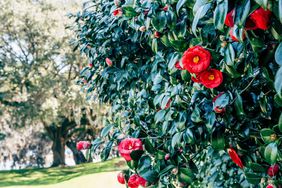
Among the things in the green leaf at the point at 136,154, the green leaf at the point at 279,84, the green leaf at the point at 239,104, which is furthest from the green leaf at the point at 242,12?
the green leaf at the point at 136,154

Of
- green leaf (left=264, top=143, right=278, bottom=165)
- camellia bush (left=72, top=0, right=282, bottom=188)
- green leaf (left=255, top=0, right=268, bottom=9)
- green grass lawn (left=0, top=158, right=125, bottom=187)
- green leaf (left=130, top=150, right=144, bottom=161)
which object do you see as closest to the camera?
green leaf (left=255, top=0, right=268, bottom=9)

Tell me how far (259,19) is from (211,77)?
336 millimetres

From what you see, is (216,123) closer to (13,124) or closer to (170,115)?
(170,115)

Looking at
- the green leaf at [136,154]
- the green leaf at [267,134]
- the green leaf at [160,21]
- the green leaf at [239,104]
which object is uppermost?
the green leaf at [160,21]

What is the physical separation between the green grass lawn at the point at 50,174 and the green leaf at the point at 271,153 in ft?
42.4

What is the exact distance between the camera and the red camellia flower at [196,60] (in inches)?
50.1

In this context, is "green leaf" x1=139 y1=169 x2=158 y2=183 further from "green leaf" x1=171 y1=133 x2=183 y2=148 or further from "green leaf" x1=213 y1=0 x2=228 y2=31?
"green leaf" x1=213 y1=0 x2=228 y2=31

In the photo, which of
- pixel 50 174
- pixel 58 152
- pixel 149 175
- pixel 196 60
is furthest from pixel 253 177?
pixel 58 152

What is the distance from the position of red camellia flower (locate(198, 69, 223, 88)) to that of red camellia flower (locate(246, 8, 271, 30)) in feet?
0.91

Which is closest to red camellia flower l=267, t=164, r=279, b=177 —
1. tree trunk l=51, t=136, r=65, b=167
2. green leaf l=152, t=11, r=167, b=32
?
green leaf l=152, t=11, r=167, b=32

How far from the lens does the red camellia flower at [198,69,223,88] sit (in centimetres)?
135

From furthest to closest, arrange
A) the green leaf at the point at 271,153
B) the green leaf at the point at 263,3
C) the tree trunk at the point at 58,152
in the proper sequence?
1. the tree trunk at the point at 58,152
2. the green leaf at the point at 271,153
3. the green leaf at the point at 263,3

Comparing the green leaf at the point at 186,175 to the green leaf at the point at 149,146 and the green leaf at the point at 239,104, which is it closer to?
the green leaf at the point at 149,146

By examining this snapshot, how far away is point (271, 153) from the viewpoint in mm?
1262
